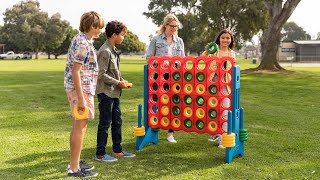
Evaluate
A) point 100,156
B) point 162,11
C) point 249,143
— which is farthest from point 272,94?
point 162,11

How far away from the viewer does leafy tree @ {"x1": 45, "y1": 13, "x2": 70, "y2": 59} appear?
8006 cm

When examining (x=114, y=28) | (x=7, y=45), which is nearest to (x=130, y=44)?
(x=7, y=45)

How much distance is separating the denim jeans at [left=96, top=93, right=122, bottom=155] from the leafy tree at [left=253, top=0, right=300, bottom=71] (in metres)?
25.4

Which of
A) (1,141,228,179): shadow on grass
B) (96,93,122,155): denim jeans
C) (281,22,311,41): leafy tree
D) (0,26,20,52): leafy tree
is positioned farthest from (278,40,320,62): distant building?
(281,22,311,41): leafy tree

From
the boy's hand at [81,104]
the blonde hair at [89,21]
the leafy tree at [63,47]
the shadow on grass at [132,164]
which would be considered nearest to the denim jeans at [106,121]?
the shadow on grass at [132,164]

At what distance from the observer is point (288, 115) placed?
944cm

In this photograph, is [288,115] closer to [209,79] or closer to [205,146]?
[205,146]

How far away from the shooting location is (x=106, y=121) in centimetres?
534

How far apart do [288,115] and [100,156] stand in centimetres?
545

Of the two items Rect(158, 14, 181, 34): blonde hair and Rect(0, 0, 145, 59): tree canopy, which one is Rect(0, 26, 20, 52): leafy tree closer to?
Rect(0, 0, 145, 59): tree canopy

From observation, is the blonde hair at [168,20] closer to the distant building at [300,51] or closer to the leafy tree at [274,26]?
the leafy tree at [274,26]

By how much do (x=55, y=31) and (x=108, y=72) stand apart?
78235 millimetres

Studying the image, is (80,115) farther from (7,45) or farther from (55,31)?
(7,45)

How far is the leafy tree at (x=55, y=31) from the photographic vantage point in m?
80.1
